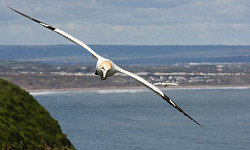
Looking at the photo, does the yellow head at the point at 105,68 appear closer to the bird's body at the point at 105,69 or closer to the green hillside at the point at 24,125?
the bird's body at the point at 105,69

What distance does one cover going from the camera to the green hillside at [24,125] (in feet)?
165

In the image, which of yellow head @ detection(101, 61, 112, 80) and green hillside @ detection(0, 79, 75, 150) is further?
green hillside @ detection(0, 79, 75, 150)

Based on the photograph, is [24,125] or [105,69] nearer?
[105,69]

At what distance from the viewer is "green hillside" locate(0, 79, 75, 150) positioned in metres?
50.3

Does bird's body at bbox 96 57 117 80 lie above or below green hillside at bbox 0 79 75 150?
above

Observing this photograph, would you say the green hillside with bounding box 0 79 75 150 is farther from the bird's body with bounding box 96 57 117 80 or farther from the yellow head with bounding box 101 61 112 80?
the yellow head with bounding box 101 61 112 80

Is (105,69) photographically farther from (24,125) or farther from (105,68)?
(24,125)

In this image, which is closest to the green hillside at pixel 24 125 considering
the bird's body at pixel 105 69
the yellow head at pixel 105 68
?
the bird's body at pixel 105 69

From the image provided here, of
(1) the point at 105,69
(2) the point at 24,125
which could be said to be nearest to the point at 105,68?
(1) the point at 105,69

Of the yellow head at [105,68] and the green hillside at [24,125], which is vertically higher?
the yellow head at [105,68]

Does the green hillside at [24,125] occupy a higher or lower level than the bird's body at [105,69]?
lower

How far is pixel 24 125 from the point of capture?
59.1 m

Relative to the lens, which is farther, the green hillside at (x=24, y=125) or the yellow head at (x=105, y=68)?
the green hillside at (x=24, y=125)

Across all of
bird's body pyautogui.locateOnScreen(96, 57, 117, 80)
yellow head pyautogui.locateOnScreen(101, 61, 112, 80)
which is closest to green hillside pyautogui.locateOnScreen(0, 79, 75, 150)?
bird's body pyautogui.locateOnScreen(96, 57, 117, 80)
